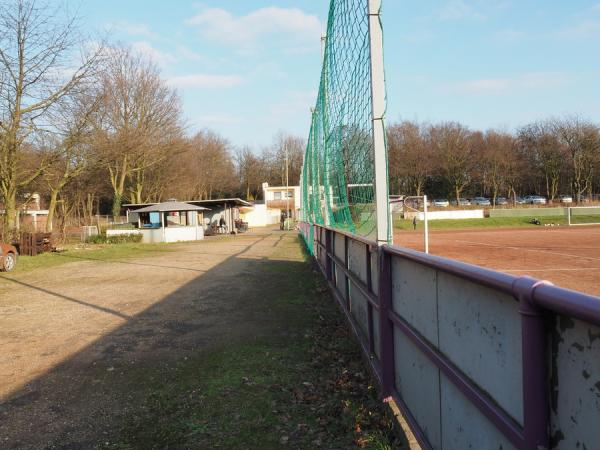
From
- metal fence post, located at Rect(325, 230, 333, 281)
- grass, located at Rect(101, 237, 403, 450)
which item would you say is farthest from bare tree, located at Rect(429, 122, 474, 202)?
grass, located at Rect(101, 237, 403, 450)

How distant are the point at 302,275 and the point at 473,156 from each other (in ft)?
168

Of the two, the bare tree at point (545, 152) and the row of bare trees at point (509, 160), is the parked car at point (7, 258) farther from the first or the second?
the bare tree at point (545, 152)

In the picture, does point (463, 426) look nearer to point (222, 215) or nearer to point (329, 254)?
point (329, 254)

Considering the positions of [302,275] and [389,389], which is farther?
[302,275]

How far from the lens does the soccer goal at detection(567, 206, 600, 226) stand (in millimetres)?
38438

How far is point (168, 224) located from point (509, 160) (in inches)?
1717

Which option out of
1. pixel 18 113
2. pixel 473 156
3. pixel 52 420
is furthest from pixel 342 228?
pixel 473 156

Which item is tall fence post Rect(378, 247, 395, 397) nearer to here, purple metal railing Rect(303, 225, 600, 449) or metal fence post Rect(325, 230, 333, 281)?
purple metal railing Rect(303, 225, 600, 449)

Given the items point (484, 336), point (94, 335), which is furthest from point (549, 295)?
point (94, 335)

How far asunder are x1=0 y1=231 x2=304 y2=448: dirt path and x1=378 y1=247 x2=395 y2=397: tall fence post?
6.62 ft

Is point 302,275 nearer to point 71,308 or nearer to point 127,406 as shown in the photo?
point 71,308

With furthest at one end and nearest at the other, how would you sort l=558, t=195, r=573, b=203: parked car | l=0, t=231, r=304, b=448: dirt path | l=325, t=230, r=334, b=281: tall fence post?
1. l=558, t=195, r=573, b=203: parked car
2. l=325, t=230, r=334, b=281: tall fence post
3. l=0, t=231, r=304, b=448: dirt path

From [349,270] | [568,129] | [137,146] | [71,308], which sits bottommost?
[71,308]

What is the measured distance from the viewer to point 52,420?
3539 mm
